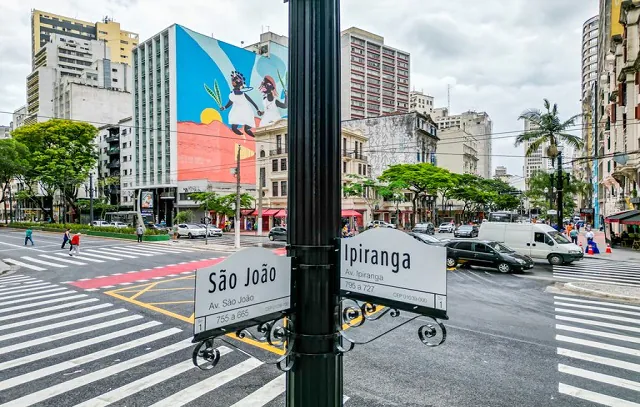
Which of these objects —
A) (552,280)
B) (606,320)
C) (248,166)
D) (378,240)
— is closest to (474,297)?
Answer: (606,320)

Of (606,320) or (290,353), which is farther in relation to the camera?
(606,320)

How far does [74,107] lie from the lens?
86375mm

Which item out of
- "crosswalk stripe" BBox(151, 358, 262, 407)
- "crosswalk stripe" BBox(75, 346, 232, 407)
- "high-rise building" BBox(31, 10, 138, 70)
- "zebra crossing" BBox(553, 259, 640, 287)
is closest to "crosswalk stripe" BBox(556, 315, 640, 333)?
"zebra crossing" BBox(553, 259, 640, 287)

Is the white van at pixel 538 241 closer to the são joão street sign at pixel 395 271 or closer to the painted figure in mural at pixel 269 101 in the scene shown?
the são joão street sign at pixel 395 271

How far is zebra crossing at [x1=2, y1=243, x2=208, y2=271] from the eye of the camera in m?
22.4

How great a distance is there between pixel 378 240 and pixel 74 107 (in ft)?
333

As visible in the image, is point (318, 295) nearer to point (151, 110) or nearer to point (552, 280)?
point (552, 280)

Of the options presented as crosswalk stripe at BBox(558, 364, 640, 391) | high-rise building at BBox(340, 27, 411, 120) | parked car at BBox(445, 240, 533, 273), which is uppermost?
high-rise building at BBox(340, 27, 411, 120)

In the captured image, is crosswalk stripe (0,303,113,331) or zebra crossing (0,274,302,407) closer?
zebra crossing (0,274,302,407)

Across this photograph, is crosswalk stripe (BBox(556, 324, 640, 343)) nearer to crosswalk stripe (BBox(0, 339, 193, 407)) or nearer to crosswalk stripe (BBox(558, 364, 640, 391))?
crosswalk stripe (BBox(558, 364, 640, 391))

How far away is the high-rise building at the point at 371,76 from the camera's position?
338 feet

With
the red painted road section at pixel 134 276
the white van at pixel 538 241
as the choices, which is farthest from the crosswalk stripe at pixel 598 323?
the white van at pixel 538 241

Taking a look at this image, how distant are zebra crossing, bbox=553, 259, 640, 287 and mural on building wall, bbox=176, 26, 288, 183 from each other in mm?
51775

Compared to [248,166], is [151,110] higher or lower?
higher
